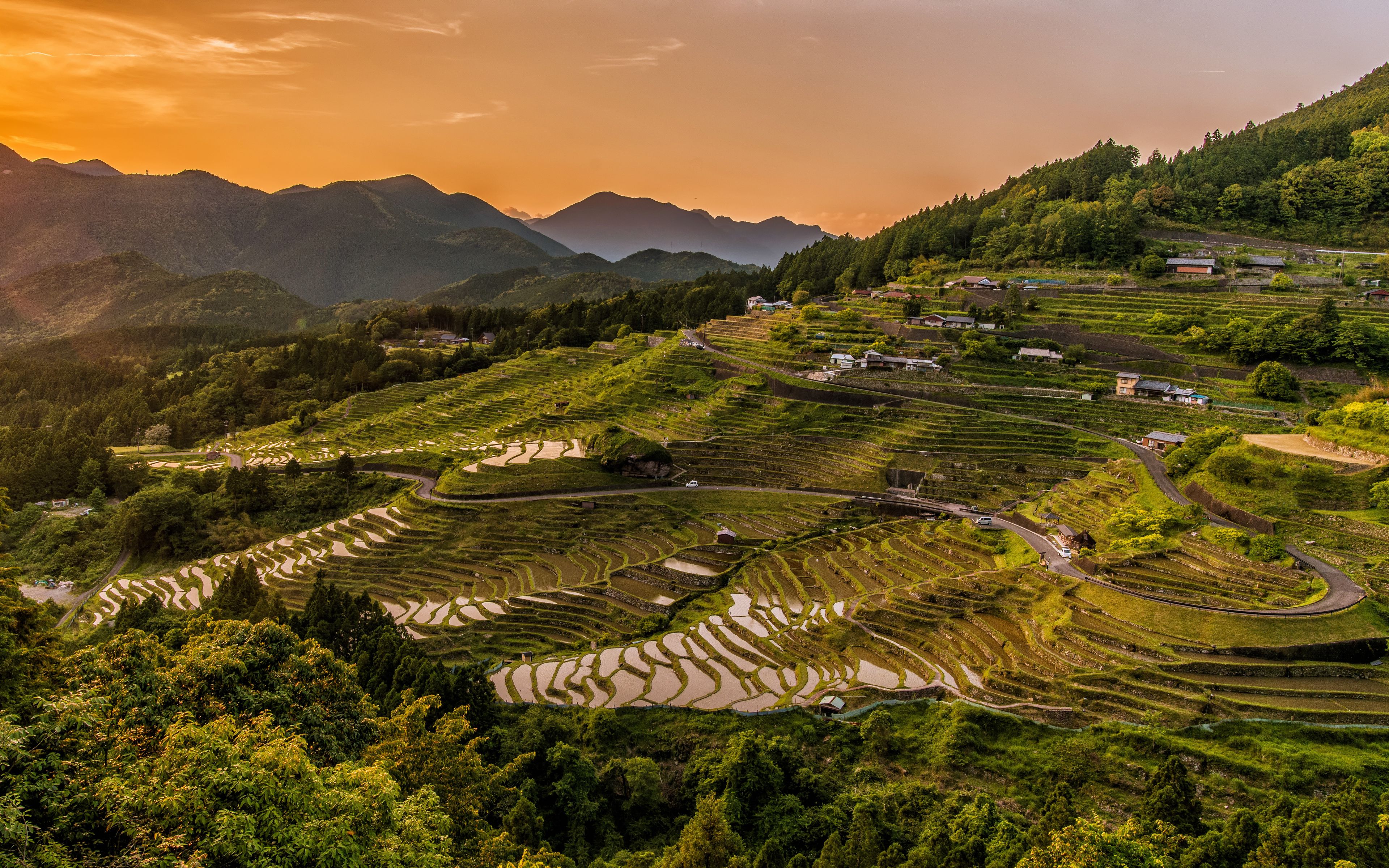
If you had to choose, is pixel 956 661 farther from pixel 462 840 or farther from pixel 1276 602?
Result: pixel 462 840

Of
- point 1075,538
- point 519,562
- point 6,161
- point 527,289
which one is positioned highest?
point 6,161

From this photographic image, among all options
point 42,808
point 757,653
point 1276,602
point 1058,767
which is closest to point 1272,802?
point 1058,767

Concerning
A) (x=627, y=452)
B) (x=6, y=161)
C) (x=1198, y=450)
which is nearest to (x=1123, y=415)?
(x=1198, y=450)

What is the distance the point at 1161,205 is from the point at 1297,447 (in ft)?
176

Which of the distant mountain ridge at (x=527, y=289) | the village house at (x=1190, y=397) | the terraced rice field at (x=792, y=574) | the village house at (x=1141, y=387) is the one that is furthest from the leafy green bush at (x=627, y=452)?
the distant mountain ridge at (x=527, y=289)

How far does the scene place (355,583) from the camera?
106 ft

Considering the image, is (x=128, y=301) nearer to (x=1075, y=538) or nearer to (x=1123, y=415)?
(x=1123, y=415)

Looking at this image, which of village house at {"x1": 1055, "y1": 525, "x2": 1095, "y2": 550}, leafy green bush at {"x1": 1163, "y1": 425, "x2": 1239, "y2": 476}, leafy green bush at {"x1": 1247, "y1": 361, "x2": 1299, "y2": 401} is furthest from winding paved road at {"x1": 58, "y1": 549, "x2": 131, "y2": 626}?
leafy green bush at {"x1": 1247, "y1": 361, "x2": 1299, "y2": 401}

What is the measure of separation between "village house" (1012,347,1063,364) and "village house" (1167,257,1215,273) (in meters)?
20.4

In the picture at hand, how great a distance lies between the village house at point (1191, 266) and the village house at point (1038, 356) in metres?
20.4

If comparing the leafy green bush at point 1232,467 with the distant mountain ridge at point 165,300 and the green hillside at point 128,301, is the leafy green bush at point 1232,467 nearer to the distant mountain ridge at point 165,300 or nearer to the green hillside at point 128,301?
the distant mountain ridge at point 165,300

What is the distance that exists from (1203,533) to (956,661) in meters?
10.9

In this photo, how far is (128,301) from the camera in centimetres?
14425

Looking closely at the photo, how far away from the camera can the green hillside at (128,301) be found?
450ft
